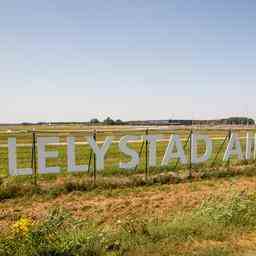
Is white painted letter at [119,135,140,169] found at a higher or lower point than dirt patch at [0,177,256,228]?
higher

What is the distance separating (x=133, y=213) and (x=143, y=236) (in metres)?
3.14

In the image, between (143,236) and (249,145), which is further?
(249,145)

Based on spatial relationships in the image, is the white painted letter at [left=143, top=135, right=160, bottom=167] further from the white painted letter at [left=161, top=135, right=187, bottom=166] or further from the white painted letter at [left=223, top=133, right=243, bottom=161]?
the white painted letter at [left=223, top=133, right=243, bottom=161]

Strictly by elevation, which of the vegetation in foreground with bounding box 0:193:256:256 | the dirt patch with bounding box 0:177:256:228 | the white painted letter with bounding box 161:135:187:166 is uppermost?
the white painted letter with bounding box 161:135:187:166

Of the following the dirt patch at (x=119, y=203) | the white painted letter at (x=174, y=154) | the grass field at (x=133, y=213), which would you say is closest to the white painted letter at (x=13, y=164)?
the grass field at (x=133, y=213)

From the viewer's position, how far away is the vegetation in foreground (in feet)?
15.6

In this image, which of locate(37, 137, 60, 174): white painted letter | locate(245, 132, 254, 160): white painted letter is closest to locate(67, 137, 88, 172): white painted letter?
locate(37, 137, 60, 174): white painted letter

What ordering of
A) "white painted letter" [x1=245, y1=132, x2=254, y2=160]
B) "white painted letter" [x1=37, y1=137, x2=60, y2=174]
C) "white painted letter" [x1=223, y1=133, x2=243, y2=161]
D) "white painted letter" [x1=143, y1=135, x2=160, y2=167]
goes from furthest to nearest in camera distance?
"white painted letter" [x1=245, y1=132, x2=254, y2=160] → "white painted letter" [x1=223, y1=133, x2=243, y2=161] → "white painted letter" [x1=143, y1=135, x2=160, y2=167] → "white painted letter" [x1=37, y1=137, x2=60, y2=174]

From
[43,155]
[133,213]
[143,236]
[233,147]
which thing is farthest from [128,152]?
[143,236]

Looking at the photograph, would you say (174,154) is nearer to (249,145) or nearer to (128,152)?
(128,152)

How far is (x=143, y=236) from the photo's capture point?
18.4 ft

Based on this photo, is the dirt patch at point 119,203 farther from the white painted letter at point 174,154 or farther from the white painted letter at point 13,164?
the white painted letter at point 174,154

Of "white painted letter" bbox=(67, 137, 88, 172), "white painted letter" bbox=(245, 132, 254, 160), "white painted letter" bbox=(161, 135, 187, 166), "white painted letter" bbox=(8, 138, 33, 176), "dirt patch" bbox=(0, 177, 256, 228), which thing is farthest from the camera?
"white painted letter" bbox=(245, 132, 254, 160)

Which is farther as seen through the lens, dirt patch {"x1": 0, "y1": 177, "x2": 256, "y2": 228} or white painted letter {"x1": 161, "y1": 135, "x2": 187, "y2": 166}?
white painted letter {"x1": 161, "y1": 135, "x2": 187, "y2": 166}
